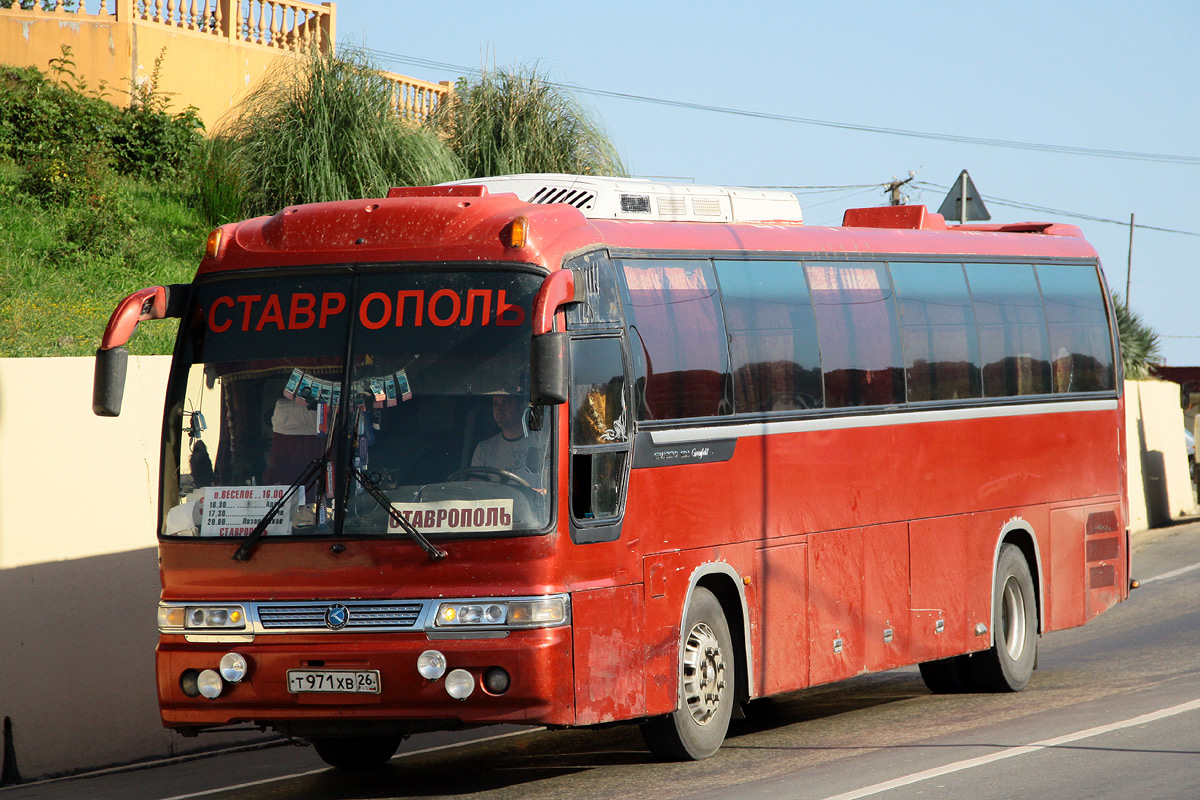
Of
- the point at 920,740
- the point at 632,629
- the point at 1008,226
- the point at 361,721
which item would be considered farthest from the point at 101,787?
the point at 1008,226

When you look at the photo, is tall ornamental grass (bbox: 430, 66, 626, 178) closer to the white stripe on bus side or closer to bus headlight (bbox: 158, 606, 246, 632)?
the white stripe on bus side

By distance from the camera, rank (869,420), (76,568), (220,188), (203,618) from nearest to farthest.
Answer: (203,618), (76,568), (869,420), (220,188)

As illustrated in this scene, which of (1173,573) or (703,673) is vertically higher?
(703,673)

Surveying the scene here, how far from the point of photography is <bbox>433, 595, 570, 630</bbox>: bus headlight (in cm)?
777

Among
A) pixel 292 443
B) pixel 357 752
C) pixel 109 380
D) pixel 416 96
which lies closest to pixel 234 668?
Answer: pixel 292 443

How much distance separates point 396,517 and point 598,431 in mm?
1224

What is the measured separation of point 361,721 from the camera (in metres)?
7.95

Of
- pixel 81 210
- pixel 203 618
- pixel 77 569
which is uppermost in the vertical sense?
pixel 81 210

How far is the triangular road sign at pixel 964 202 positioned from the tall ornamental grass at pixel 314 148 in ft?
24.3

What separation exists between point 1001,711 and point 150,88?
18.7m

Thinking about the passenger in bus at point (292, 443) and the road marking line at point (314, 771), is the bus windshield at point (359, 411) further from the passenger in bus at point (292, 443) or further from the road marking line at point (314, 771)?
the road marking line at point (314, 771)

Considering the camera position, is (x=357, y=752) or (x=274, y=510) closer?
(x=274, y=510)

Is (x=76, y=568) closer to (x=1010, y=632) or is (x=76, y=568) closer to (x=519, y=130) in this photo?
(x=1010, y=632)

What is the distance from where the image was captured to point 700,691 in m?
9.16
